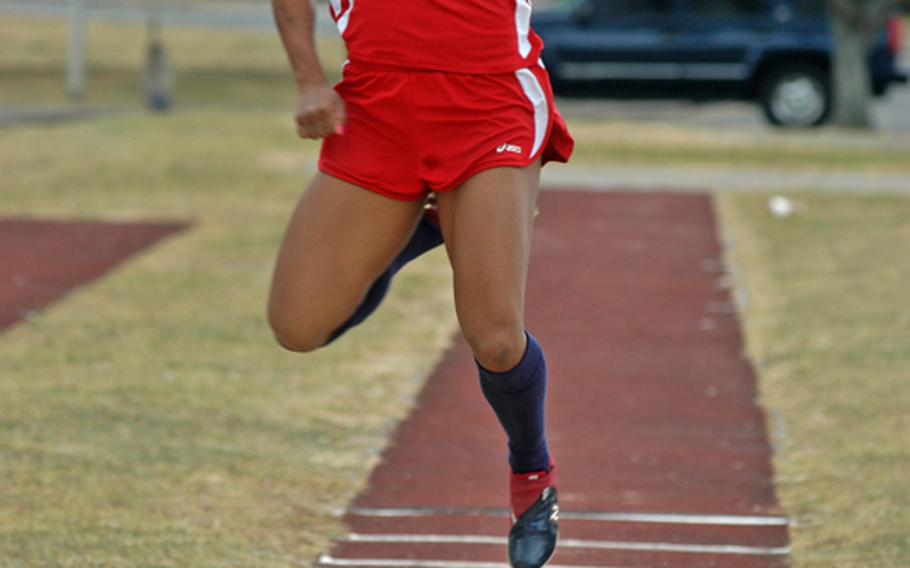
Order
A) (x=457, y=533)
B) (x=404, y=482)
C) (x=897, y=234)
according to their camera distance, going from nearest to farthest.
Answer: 1. (x=457, y=533)
2. (x=404, y=482)
3. (x=897, y=234)

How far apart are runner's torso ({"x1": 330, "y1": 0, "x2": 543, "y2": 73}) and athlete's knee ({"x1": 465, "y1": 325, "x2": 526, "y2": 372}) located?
604 millimetres

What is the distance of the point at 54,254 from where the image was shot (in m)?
10.2

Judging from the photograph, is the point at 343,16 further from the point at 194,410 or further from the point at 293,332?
the point at 194,410

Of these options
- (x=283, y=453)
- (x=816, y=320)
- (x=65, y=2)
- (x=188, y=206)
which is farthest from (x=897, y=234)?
(x=65, y=2)

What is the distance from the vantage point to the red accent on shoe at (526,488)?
4133 millimetres

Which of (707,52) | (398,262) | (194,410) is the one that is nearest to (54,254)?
(194,410)

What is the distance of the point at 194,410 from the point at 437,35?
2787 millimetres

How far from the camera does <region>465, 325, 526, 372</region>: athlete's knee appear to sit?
3.89 meters

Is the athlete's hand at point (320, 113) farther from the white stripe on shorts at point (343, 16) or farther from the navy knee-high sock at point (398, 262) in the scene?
the navy knee-high sock at point (398, 262)

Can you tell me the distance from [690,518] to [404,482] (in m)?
0.96

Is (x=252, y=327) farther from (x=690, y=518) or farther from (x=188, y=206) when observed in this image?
(x=188, y=206)

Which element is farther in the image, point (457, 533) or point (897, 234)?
point (897, 234)

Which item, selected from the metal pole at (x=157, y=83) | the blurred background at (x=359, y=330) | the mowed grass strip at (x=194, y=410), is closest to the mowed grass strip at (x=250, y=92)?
the blurred background at (x=359, y=330)

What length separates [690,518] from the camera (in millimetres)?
5059
